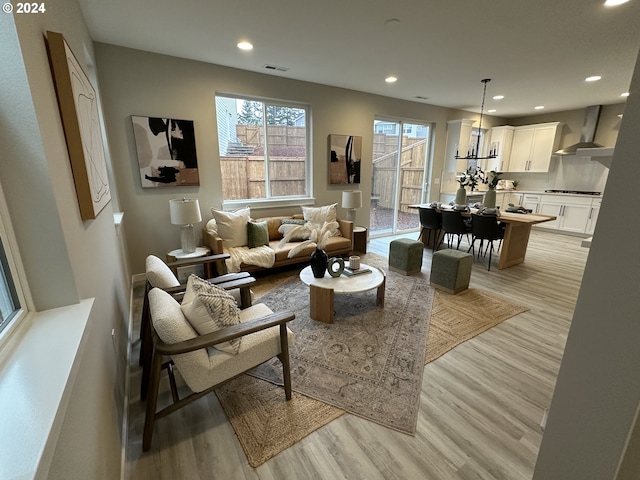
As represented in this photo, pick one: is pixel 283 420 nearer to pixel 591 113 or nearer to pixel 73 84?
pixel 73 84

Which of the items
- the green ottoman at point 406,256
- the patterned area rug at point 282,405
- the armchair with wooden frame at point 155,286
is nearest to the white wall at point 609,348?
the patterned area rug at point 282,405

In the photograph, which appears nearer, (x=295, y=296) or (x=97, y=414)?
(x=97, y=414)

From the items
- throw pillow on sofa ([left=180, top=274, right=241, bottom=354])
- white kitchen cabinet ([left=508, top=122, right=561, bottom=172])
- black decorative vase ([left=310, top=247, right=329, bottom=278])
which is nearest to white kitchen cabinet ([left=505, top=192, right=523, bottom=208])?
white kitchen cabinet ([left=508, top=122, right=561, bottom=172])

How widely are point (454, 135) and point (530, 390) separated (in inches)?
227

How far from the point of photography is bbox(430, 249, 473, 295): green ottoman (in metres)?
3.33

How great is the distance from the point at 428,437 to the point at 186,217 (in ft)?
10.2

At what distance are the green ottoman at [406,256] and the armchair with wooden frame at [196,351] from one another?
253cm

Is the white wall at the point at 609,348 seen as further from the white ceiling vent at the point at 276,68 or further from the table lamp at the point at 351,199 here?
the table lamp at the point at 351,199

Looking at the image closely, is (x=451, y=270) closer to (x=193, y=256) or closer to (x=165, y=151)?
(x=193, y=256)

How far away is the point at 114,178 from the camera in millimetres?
3240

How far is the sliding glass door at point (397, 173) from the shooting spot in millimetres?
5793

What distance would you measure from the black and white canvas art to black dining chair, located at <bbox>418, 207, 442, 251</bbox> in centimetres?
369

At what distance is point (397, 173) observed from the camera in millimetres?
6137

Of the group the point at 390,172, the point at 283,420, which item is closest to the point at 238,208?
the point at 283,420
